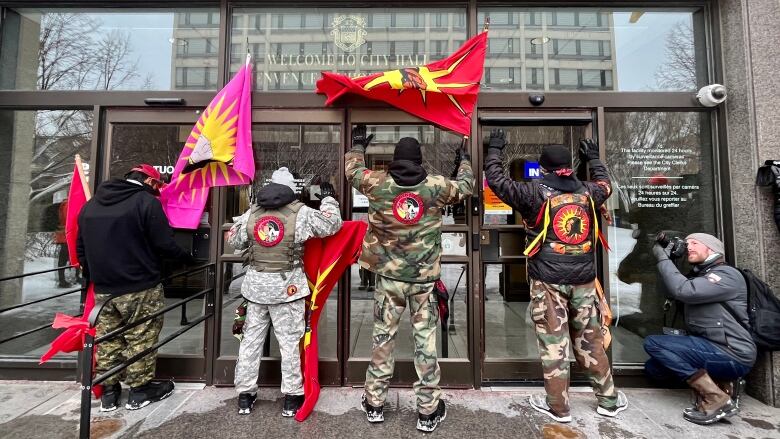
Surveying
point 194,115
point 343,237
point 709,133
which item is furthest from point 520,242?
point 194,115

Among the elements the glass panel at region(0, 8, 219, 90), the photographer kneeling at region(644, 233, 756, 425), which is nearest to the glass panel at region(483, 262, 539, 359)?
the photographer kneeling at region(644, 233, 756, 425)

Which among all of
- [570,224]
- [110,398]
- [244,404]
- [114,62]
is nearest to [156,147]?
[114,62]

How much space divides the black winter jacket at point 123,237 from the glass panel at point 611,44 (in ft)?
11.5

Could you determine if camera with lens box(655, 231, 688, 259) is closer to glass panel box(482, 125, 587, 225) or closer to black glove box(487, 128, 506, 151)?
glass panel box(482, 125, 587, 225)

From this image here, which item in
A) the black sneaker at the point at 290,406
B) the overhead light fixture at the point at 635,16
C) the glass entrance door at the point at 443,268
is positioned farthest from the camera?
the overhead light fixture at the point at 635,16

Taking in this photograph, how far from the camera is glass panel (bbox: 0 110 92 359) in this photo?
3.84 m

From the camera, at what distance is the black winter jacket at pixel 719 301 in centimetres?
287

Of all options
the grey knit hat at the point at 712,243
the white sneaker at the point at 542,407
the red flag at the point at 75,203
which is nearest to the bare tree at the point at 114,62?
the red flag at the point at 75,203

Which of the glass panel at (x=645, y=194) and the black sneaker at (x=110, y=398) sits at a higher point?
the glass panel at (x=645, y=194)

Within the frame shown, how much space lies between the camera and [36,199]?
12.7ft

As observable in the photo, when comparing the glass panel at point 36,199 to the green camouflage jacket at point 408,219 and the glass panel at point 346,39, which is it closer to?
the glass panel at point 346,39

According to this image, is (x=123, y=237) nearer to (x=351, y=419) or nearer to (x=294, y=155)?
(x=294, y=155)

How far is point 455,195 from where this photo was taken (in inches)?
115

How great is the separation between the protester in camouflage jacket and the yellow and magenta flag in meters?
1.20
